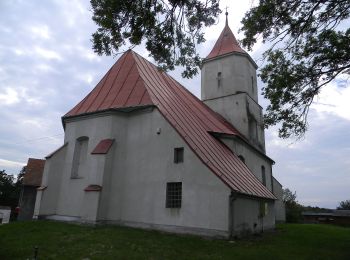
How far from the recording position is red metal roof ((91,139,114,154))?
1580 centimetres

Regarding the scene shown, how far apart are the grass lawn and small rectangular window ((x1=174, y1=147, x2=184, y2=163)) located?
10.6ft

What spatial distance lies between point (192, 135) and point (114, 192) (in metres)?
4.59

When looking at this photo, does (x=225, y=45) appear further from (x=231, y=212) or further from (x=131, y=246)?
(x=131, y=246)

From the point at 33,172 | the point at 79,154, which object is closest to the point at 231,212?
the point at 79,154

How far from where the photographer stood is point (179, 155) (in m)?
14.9

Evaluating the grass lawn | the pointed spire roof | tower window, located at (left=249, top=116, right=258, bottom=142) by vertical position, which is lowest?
the grass lawn

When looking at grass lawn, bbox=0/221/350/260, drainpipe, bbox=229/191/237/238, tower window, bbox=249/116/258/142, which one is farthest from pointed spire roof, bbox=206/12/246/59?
grass lawn, bbox=0/221/350/260

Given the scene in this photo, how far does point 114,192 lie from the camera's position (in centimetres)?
1580

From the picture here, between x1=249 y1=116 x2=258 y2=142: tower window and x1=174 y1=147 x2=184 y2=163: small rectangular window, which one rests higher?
x1=249 y1=116 x2=258 y2=142: tower window

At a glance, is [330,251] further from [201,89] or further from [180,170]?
[201,89]

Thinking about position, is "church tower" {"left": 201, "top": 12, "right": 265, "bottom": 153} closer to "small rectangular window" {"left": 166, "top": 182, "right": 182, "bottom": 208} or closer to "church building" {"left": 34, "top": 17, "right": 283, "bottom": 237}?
"church building" {"left": 34, "top": 17, "right": 283, "bottom": 237}

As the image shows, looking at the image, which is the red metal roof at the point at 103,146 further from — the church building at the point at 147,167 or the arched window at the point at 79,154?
the arched window at the point at 79,154

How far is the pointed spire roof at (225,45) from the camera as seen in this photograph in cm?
2778

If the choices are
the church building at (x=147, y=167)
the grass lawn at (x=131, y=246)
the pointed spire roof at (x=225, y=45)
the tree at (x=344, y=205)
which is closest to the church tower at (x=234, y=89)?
the pointed spire roof at (x=225, y=45)
